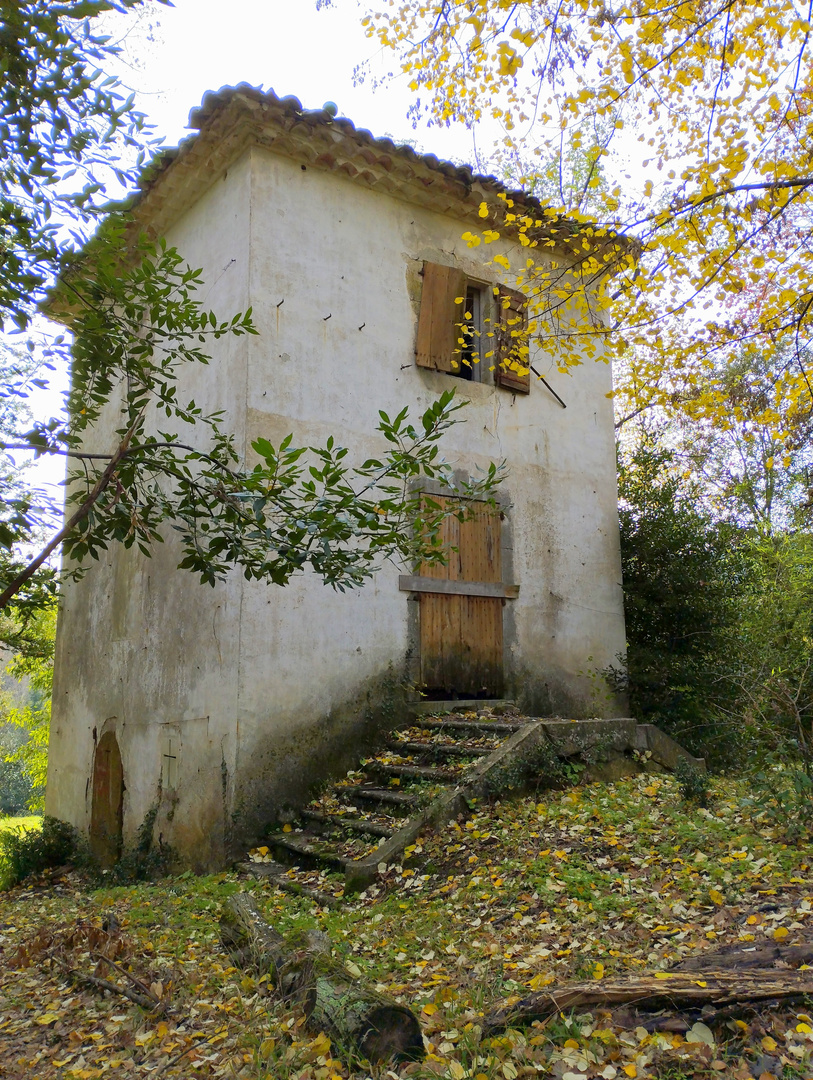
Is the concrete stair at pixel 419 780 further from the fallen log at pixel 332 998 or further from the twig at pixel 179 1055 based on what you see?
the twig at pixel 179 1055

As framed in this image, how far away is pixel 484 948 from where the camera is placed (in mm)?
4059

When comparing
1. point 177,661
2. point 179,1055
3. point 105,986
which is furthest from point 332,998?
point 177,661

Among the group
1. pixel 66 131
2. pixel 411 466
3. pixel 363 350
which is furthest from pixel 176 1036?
pixel 363 350

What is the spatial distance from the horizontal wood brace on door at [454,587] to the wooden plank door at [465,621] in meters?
0.03

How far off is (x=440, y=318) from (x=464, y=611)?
126 inches

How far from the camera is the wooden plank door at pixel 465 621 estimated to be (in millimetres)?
7941

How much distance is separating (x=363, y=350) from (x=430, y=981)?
19.2 ft

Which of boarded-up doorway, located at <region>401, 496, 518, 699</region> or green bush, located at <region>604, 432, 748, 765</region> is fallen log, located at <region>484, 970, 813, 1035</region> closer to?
boarded-up doorway, located at <region>401, 496, 518, 699</region>

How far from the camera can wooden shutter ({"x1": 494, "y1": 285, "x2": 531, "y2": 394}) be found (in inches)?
346

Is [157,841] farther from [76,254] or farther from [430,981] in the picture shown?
[76,254]

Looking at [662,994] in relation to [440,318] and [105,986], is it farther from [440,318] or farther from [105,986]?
[440,318]

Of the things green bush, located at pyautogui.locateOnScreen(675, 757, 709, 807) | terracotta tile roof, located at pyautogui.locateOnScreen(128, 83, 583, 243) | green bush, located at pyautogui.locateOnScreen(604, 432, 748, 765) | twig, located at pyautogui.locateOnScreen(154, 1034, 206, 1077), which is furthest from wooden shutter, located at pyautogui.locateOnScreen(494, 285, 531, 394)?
twig, located at pyautogui.locateOnScreen(154, 1034, 206, 1077)

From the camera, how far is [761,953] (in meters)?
3.39

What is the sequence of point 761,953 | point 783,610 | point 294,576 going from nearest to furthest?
point 761,953
point 294,576
point 783,610
